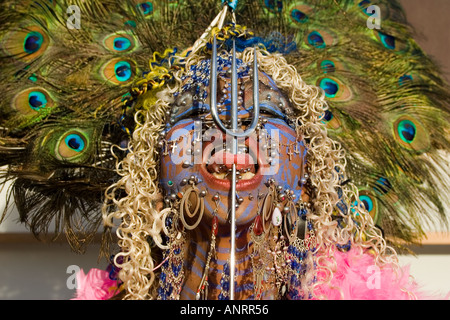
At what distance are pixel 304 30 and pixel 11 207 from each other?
1.56 metres

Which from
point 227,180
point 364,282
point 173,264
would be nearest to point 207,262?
point 173,264

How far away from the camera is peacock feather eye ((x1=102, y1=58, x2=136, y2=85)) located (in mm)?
2123

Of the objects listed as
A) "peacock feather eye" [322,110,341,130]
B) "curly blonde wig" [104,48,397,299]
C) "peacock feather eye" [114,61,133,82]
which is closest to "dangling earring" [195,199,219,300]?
"curly blonde wig" [104,48,397,299]

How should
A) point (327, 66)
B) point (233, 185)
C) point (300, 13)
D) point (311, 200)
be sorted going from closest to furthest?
point (233, 185) → point (311, 200) → point (327, 66) → point (300, 13)

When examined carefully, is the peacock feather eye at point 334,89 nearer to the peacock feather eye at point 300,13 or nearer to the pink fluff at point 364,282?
the peacock feather eye at point 300,13

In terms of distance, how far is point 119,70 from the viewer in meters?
2.13

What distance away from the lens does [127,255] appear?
1.74 m

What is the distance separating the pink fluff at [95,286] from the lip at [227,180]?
23.4 inches

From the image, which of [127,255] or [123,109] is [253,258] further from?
[123,109]

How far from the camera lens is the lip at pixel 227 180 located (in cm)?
158

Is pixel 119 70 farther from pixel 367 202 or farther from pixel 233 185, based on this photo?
pixel 367 202

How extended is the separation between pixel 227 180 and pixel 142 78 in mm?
598

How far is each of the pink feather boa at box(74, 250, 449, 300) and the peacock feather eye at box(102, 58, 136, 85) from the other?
2.46ft

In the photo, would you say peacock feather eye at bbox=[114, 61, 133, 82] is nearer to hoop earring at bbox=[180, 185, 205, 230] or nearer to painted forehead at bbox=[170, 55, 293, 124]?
painted forehead at bbox=[170, 55, 293, 124]
